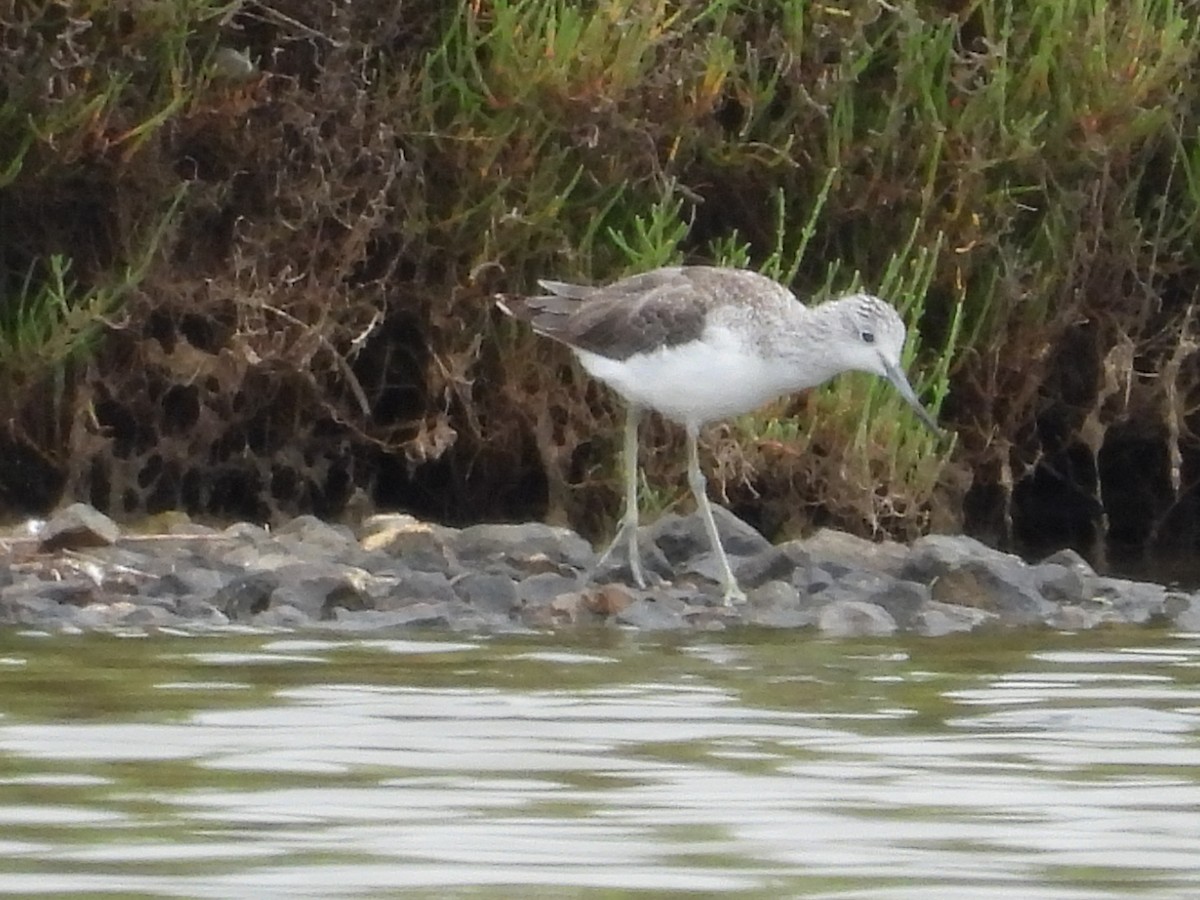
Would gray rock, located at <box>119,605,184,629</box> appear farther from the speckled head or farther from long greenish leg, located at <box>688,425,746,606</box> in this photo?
the speckled head

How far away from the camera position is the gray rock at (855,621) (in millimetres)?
9688

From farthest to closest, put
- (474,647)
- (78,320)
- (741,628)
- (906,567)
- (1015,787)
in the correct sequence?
(78,320) → (906,567) → (741,628) → (474,647) → (1015,787)

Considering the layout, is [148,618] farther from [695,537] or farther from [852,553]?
[852,553]

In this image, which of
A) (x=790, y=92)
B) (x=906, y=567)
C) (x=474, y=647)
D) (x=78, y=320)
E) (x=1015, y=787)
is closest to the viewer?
(x=1015, y=787)

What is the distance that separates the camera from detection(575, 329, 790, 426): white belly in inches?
409

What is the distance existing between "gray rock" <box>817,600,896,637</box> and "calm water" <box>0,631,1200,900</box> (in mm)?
319

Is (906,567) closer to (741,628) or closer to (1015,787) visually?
(741,628)

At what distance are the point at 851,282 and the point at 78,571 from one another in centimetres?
372

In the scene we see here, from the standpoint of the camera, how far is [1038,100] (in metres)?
12.2

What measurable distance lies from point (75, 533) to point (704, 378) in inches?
87.4

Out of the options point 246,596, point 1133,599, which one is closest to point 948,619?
point 1133,599

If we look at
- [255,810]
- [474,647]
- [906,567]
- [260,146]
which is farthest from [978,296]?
[255,810]

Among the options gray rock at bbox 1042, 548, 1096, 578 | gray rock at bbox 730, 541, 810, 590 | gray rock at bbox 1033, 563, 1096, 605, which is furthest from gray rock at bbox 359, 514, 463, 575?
gray rock at bbox 1042, 548, 1096, 578

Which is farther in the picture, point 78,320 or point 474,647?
point 78,320
